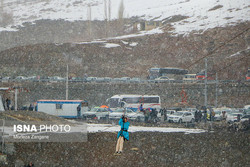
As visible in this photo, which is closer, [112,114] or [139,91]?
[112,114]

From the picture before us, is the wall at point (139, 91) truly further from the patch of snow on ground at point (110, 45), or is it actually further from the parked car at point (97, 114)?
the patch of snow on ground at point (110, 45)

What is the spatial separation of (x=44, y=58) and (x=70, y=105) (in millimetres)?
53763

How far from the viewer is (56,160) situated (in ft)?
55.8

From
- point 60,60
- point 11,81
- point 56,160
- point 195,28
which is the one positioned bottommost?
point 56,160

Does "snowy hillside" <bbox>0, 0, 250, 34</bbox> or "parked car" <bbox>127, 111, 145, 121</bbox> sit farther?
"snowy hillside" <bbox>0, 0, 250, 34</bbox>

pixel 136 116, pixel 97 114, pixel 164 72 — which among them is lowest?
pixel 136 116

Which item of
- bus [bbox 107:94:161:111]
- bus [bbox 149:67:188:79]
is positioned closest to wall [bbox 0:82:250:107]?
bus [bbox 107:94:161:111]

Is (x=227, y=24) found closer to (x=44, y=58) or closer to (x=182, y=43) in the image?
(x=182, y=43)

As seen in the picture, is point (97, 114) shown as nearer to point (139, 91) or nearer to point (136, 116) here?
point (136, 116)

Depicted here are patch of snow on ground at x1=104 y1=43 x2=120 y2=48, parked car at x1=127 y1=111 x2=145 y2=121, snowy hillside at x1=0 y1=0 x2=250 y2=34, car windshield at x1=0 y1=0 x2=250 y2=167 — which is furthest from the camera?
snowy hillside at x1=0 y1=0 x2=250 y2=34

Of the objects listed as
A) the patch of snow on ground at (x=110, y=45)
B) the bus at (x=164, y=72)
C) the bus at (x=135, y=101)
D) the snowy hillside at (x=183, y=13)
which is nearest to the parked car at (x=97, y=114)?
the bus at (x=135, y=101)

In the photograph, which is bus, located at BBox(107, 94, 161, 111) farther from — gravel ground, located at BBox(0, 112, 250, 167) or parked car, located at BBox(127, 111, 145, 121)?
gravel ground, located at BBox(0, 112, 250, 167)

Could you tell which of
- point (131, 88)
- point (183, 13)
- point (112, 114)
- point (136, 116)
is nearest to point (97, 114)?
point (112, 114)

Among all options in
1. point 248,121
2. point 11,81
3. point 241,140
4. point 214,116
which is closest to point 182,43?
point 11,81
